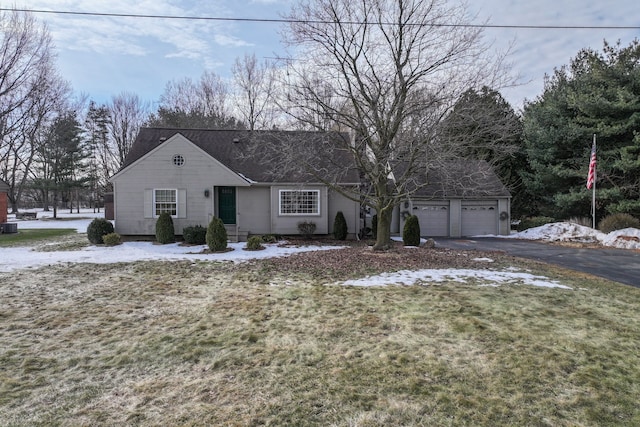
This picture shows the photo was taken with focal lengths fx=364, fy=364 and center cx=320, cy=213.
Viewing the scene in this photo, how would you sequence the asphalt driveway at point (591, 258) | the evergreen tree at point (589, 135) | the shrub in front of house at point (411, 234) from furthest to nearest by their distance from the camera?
the evergreen tree at point (589, 135)
the shrub in front of house at point (411, 234)
the asphalt driveway at point (591, 258)

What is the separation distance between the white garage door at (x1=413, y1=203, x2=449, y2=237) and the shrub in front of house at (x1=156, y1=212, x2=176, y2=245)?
12.5 m

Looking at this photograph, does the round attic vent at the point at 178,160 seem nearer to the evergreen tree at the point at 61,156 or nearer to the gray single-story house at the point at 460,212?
the gray single-story house at the point at 460,212

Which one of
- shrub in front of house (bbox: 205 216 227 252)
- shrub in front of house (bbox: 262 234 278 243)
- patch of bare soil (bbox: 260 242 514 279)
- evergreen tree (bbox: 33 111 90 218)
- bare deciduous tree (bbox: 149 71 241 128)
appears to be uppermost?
bare deciduous tree (bbox: 149 71 241 128)

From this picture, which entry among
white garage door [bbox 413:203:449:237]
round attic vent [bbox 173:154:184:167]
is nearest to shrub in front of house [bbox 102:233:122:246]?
round attic vent [bbox 173:154:184:167]

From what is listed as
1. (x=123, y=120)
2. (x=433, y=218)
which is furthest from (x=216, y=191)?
(x=123, y=120)

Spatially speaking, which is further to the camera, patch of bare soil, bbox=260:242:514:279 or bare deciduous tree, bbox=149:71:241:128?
bare deciduous tree, bbox=149:71:241:128

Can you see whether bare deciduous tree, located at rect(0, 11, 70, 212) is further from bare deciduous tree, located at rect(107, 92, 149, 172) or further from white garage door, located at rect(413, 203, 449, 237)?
white garage door, located at rect(413, 203, 449, 237)

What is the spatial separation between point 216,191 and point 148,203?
8.74ft

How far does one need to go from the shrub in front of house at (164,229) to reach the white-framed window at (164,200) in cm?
70

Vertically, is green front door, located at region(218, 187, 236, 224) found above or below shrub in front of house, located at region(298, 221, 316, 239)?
above

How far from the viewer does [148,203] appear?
572 inches

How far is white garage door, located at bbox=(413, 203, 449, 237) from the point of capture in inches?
781

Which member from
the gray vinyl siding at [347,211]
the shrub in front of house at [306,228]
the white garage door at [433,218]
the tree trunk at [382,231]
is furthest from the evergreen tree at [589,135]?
the shrub in front of house at [306,228]

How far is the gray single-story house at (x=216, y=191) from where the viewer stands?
47.5 feet
